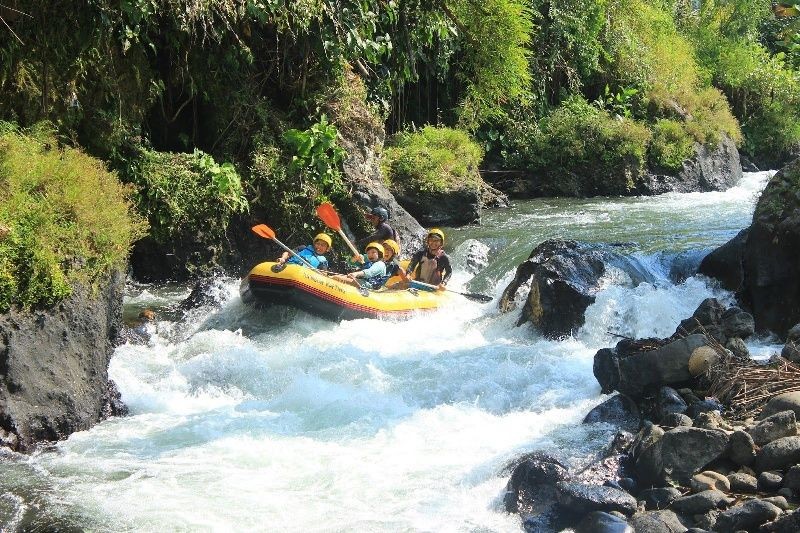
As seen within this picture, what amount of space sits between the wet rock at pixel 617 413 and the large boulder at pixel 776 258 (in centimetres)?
240

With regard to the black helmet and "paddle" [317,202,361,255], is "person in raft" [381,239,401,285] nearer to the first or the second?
"paddle" [317,202,361,255]

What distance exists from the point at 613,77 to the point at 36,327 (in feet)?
52.7

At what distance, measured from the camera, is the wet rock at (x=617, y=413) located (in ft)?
21.1

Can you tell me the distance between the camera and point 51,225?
6.73m

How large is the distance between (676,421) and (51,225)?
463 centimetres

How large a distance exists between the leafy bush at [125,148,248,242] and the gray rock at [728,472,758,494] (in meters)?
7.21

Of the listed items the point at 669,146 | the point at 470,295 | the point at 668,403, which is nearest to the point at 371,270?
the point at 470,295

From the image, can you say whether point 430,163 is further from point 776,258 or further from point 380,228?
point 776,258

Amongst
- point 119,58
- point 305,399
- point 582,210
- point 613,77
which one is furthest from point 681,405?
point 613,77

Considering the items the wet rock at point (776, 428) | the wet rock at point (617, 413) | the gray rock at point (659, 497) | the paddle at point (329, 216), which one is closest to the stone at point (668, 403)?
the wet rock at point (617, 413)

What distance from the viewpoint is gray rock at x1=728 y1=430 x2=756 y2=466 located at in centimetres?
525

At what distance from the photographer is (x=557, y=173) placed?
17.3 m

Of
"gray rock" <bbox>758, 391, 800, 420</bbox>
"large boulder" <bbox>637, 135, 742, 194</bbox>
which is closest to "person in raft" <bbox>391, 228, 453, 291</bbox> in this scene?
"gray rock" <bbox>758, 391, 800, 420</bbox>

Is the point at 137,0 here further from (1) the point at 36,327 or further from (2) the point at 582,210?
(2) the point at 582,210
